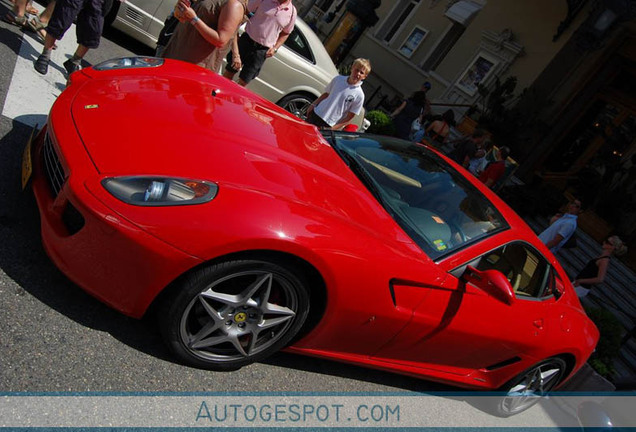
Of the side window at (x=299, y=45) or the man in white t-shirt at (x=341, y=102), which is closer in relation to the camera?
the man in white t-shirt at (x=341, y=102)

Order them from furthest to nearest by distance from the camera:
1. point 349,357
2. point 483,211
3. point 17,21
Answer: point 17,21, point 483,211, point 349,357

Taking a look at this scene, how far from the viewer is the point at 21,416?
197 centimetres

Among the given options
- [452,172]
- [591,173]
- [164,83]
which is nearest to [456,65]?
[591,173]

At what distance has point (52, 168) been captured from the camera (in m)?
2.53

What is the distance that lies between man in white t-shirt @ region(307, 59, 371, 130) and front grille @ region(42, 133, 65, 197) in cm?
316

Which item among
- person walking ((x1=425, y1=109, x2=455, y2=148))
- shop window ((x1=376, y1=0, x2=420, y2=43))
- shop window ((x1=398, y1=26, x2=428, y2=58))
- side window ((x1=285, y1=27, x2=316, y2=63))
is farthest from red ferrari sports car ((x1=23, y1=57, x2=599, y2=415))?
shop window ((x1=376, y1=0, x2=420, y2=43))

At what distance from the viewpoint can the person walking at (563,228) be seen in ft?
20.1

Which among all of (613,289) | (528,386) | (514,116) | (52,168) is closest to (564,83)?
(514,116)

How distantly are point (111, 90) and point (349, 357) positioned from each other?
2.21 m

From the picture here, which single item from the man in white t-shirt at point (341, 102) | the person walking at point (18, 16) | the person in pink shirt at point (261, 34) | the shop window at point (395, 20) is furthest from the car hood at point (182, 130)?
the shop window at point (395, 20)

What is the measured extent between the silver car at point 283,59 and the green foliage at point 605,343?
4530 mm

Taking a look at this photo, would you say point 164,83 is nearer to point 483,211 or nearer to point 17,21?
point 483,211

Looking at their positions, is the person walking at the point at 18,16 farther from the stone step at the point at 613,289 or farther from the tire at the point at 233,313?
the stone step at the point at 613,289

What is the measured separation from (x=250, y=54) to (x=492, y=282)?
4.25m
